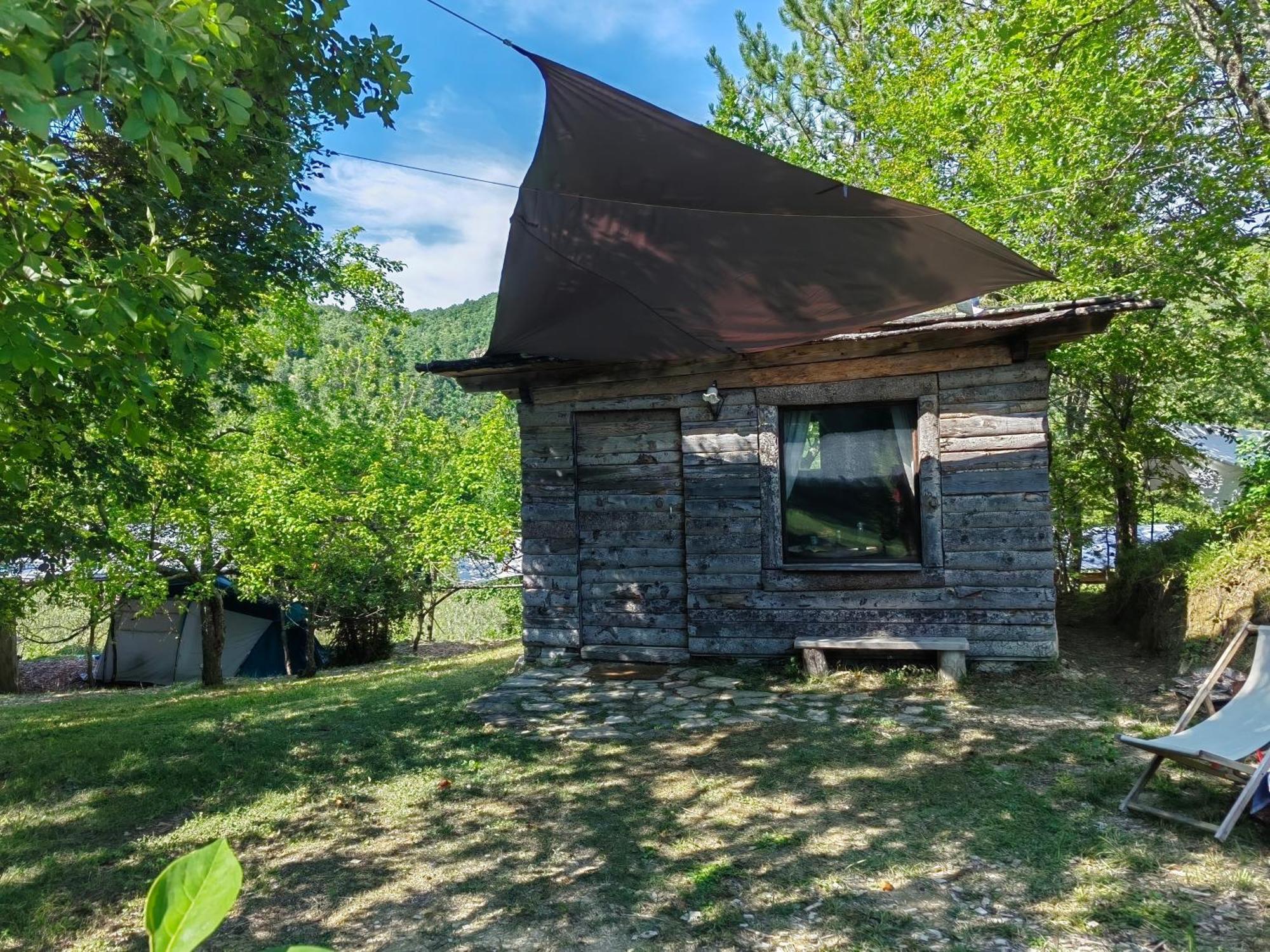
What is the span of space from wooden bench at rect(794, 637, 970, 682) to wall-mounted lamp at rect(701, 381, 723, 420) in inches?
82.0

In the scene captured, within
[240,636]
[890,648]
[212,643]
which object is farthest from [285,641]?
[890,648]

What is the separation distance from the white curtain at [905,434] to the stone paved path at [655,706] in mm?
1900

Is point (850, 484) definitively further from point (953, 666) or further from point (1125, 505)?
point (1125, 505)

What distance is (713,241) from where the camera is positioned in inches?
172

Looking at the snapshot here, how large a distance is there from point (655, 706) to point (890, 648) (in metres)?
1.97

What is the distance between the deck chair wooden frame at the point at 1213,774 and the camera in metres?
3.44

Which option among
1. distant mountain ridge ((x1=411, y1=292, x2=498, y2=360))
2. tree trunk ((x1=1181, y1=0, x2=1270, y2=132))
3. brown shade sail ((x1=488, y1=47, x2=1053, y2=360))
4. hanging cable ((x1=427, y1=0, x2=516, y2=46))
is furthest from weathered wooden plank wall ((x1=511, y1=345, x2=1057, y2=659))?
distant mountain ridge ((x1=411, y1=292, x2=498, y2=360))

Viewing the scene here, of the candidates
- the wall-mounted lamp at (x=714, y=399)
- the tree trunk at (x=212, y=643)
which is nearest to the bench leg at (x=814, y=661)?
the wall-mounted lamp at (x=714, y=399)

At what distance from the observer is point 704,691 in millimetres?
6449

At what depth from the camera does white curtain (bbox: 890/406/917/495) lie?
6.78 m

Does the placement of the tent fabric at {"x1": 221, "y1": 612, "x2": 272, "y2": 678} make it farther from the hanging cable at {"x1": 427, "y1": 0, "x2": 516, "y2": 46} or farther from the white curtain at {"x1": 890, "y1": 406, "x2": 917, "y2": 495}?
the hanging cable at {"x1": 427, "y1": 0, "x2": 516, "y2": 46}

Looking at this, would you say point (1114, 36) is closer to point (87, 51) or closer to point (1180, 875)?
point (1180, 875)

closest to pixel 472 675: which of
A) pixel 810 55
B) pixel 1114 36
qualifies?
pixel 1114 36

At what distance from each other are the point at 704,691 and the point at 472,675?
3.12m
